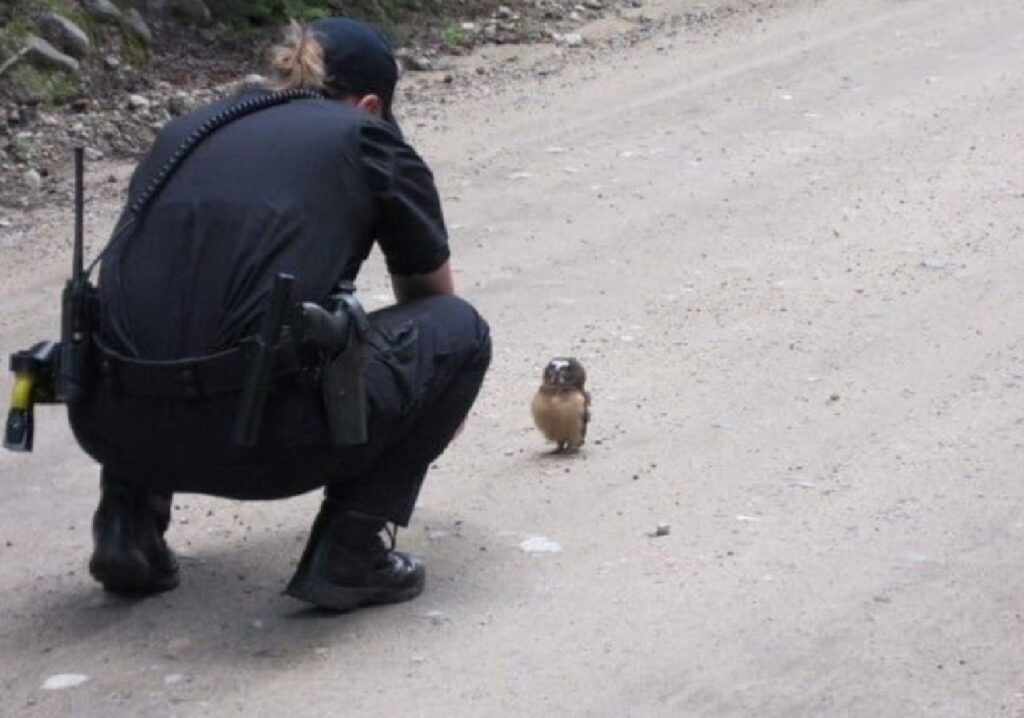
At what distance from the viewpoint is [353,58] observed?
5.19 metres

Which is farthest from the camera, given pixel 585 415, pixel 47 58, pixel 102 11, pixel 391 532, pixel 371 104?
pixel 102 11

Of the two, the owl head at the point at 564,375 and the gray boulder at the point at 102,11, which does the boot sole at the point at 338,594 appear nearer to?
the owl head at the point at 564,375

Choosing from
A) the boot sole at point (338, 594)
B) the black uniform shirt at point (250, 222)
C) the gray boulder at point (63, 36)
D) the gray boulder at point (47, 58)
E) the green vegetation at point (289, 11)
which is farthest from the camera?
the green vegetation at point (289, 11)

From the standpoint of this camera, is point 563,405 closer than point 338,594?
No

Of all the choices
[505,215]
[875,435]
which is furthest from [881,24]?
[875,435]

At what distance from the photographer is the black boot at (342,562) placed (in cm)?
512

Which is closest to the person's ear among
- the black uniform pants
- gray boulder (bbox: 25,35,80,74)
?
the black uniform pants

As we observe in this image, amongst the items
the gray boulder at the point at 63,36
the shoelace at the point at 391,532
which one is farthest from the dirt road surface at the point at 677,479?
the gray boulder at the point at 63,36

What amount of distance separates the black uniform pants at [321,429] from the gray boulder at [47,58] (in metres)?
6.69

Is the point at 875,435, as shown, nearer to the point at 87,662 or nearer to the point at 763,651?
the point at 763,651

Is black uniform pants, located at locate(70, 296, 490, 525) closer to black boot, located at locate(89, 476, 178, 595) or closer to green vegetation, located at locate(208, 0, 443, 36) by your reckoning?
black boot, located at locate(89, 476, 178, 595)

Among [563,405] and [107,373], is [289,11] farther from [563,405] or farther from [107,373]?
[107,373]

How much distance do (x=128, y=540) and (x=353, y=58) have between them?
1.31m

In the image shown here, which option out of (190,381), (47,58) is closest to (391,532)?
(190,381)
